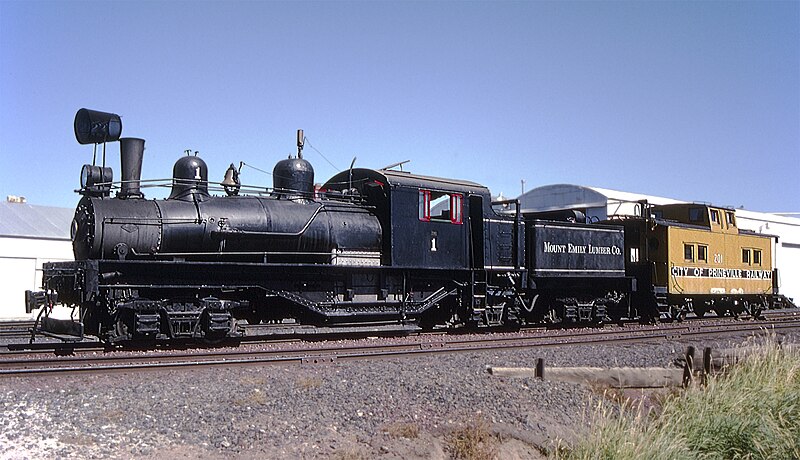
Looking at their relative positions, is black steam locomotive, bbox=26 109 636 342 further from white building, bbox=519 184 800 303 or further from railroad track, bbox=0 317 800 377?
white building, bbox=519 184 800 303

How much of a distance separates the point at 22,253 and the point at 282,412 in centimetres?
2510

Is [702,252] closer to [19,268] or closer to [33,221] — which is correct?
[19,268]

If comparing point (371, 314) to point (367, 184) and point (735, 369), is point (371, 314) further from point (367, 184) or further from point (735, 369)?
point (735, 369)

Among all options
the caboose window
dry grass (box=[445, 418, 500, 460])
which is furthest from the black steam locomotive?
dry grass (box=[445, 418, 500, 460])

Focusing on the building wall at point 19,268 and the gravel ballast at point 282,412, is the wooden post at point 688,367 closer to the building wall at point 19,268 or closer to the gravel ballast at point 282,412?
the gravel ballast at point 282,412

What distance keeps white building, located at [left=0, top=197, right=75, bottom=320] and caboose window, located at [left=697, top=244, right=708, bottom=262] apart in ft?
78.4

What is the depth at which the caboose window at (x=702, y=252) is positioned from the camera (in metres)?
22.3

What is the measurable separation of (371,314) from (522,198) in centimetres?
3699

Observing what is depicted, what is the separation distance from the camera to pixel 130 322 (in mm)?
12469

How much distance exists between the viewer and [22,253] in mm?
28375

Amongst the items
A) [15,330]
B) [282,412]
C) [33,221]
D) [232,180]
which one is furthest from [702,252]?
[33,221]

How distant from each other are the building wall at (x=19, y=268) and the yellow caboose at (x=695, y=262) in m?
22.3

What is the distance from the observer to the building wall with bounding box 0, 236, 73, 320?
1080 inches

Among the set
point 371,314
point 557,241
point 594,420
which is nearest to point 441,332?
point 371,314
